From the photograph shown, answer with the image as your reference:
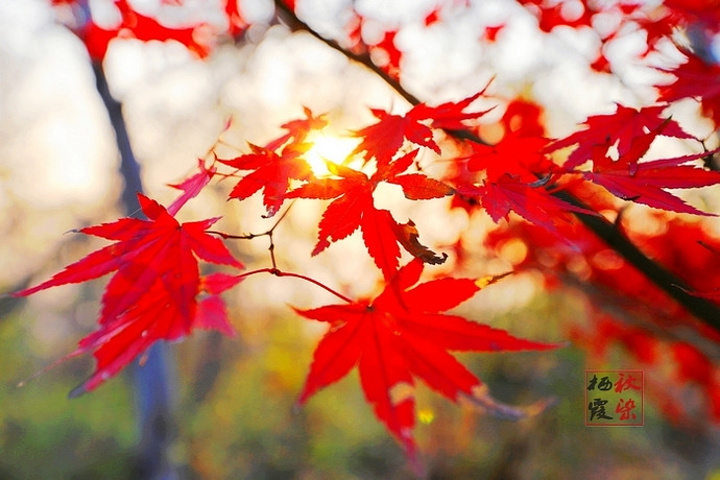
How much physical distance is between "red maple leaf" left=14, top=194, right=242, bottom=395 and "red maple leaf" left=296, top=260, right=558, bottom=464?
0.14 m

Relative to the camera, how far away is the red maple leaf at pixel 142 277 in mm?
545

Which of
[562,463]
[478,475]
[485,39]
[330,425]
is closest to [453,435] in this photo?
[478,475]

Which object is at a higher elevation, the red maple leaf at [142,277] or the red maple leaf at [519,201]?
the red maple leaf at [519,201]

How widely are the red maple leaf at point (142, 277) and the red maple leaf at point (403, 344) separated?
14 centimetres

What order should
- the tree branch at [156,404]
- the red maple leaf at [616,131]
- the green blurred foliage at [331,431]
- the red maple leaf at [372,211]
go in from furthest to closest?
the green blurred foliage at [331,431] < the tree branch at [156,404] < the red maple leaf at [616,131] < the red maple leaf at [372,211]

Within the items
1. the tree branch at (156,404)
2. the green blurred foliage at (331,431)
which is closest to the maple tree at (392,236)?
the tree branch at (156,404)

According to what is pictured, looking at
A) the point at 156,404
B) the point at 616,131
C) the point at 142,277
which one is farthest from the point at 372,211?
the point at 156,404

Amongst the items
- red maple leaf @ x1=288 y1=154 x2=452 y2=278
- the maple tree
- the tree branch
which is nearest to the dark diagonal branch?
the maple tree

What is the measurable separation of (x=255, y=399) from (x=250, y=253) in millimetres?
1829

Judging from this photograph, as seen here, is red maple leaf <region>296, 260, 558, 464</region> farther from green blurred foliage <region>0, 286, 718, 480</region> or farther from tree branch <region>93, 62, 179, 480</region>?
green blurred foliage <region>0, 286, 718, 480</region>

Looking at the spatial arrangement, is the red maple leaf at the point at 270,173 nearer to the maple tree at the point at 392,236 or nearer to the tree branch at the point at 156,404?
the maple tree at the point at 392,236

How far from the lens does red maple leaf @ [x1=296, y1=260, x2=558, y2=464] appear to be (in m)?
0.54

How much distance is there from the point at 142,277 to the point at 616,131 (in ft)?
2.31

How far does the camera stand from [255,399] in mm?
6023
